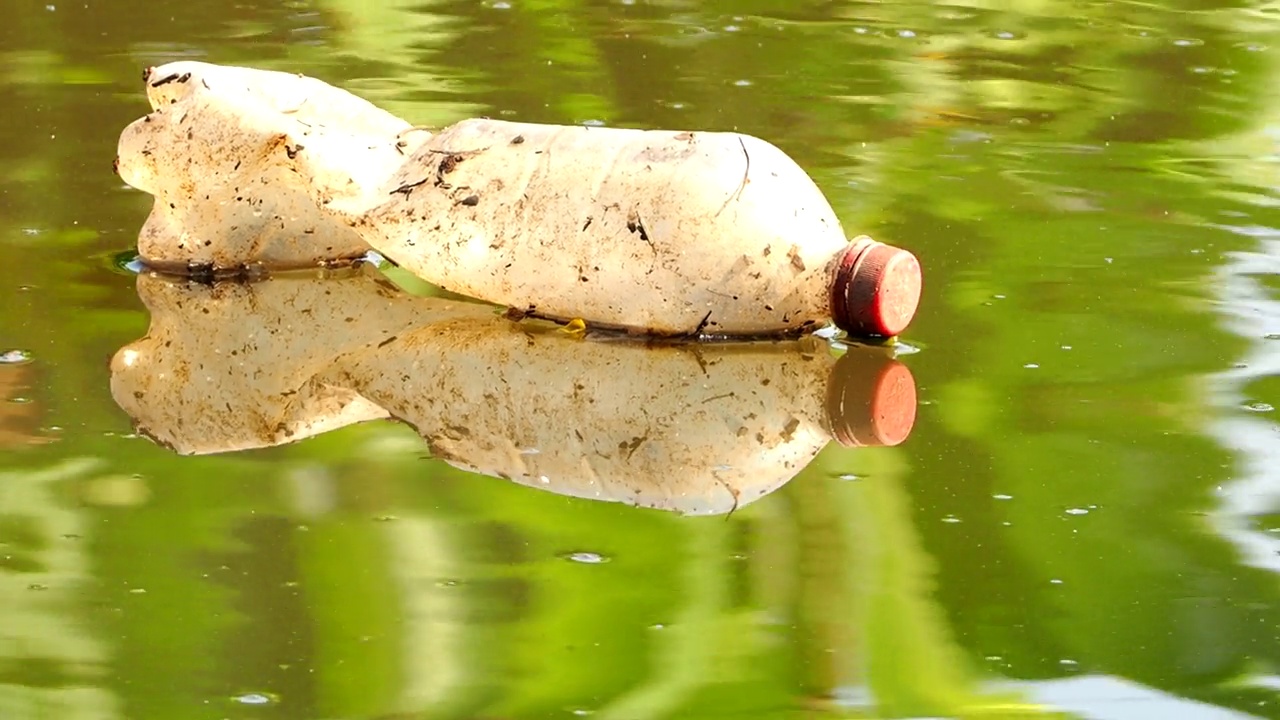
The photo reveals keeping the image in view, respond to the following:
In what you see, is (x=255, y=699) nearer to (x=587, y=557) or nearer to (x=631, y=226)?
(x=587, y=557)

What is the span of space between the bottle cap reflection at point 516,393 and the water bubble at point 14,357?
0.10 m

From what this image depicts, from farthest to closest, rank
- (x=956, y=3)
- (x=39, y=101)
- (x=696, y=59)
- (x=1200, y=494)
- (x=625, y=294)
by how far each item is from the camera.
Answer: (x=956, y=3), (x=696, y=59), (x=39, y=101), (x=625, y=294), (x=1200, y=494)

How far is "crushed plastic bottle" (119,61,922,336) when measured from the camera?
2.21 metres

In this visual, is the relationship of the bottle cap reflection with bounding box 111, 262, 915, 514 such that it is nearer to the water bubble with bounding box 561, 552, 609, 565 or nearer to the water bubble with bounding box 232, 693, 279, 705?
the water bubble with bounding box 561, 552, 609, 565

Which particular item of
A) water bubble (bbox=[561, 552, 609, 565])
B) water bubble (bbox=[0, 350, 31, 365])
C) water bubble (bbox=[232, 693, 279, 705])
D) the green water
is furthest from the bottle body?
water bubble (bbox=[232, 693, 279, 705])

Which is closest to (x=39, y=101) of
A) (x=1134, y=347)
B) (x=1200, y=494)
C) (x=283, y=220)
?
(x=283, y=220)

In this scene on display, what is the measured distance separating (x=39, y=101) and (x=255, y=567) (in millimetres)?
1758

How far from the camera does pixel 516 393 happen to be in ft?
6.94

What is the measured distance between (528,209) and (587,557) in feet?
2.14

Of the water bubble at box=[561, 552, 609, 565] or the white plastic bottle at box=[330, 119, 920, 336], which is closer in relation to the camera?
the water bubble at box=[561, 552, 609, 565]

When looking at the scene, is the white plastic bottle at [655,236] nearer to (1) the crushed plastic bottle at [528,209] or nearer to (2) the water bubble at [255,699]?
(1) the crushed plastic bottle at [528,209]

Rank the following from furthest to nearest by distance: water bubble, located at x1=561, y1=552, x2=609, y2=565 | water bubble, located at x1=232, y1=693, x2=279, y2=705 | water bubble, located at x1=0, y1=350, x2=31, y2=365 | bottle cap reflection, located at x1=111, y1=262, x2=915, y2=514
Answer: water bubble, located at x1=0, y1=350, x2=31, y2=365
bottle cap reflection, located at x1=111, y1=262, x2=915, y2=514
water bubble, located at x1=561, y1=552, x2=609, y2=565
water bubble, located at x1=232, y1=693, x2=279, y2=705

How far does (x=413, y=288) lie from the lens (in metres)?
2.49

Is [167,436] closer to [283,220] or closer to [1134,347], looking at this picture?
[283,220]
